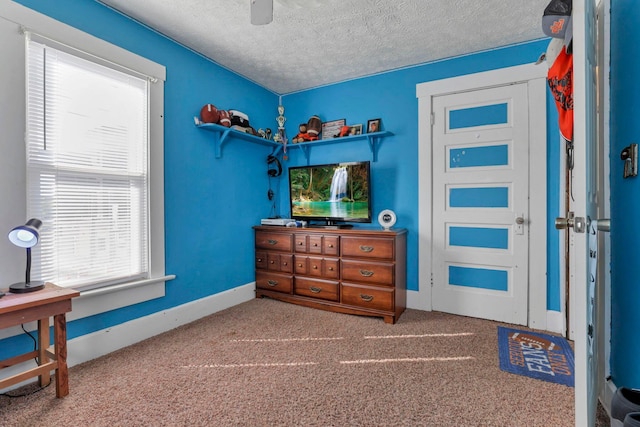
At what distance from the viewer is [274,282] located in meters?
3.27

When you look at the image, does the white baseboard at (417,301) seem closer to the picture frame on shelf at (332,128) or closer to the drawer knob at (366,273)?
the drawer knob at (366,273)

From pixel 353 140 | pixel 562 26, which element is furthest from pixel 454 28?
pixel 353 140

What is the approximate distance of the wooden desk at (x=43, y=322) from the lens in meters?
1.45

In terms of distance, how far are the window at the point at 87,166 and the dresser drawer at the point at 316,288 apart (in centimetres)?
136

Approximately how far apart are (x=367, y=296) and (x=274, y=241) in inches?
45.0

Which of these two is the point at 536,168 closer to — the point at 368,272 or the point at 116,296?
the point at 368,272

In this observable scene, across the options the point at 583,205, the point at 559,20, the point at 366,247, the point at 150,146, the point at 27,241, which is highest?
the point at 559,20

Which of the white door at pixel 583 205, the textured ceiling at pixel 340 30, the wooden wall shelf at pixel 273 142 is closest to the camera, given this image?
the white door at pixel 583 205

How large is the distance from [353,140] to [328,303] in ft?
5.62

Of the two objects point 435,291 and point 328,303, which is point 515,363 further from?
point 328,303

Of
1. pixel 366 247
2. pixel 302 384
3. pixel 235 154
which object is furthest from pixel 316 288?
pixel 235 154

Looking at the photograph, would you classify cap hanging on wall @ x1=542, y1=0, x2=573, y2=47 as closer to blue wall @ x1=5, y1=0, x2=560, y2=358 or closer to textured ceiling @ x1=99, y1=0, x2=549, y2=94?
textured ceiling @ x1=99, y1=0, x2=549, y2=94

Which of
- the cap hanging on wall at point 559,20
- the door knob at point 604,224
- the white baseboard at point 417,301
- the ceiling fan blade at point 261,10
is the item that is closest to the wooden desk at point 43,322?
the ceiling fan blade at point 261,10

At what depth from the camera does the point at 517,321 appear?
8.59 ft
